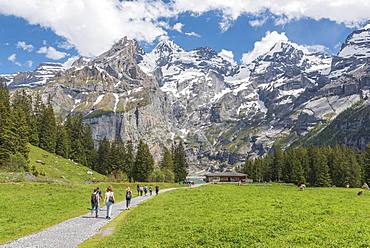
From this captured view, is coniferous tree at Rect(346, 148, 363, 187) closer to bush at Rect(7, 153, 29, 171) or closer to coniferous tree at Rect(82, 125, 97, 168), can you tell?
Answer: coniferous tree at Rect(82, 125, 97, 168)

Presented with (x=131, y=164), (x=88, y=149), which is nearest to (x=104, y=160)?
(x=88, y=149)

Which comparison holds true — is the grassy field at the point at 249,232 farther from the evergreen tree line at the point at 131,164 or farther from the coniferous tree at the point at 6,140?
the evergreen tree line at the point at 131,164

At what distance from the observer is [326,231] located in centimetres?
2284

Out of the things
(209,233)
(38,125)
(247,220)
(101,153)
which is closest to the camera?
(209,233)

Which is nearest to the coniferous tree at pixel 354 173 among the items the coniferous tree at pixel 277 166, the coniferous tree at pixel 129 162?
the coniferous tree at pixel 277 166

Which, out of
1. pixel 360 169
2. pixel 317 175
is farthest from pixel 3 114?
pixel 360 169

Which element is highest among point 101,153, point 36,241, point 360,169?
point 101,153

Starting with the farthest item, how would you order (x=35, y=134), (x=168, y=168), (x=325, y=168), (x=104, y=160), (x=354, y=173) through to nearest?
(x=168, y=168) → (x=104, y=160) → (x=325, y=168) → (x=354, y=173) → (x=35, y=134)

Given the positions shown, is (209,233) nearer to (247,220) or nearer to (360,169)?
(247,220)

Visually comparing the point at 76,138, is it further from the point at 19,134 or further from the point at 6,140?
the point at 6,140

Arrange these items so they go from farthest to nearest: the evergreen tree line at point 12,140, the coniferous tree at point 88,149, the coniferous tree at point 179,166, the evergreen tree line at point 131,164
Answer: the coniferous tree at point 179,166, the coniferous tree at point 88,149, the evergreen tree line at point 131,164, the evergreen tree line at point 12,140

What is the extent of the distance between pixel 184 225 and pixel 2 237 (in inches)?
510

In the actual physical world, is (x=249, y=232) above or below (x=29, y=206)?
below

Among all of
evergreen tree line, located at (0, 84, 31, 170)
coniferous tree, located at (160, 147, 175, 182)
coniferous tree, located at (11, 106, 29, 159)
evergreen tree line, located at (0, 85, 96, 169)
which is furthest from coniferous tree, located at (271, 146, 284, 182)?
evergreen tree line, located at (0, 84, 31, 170)
